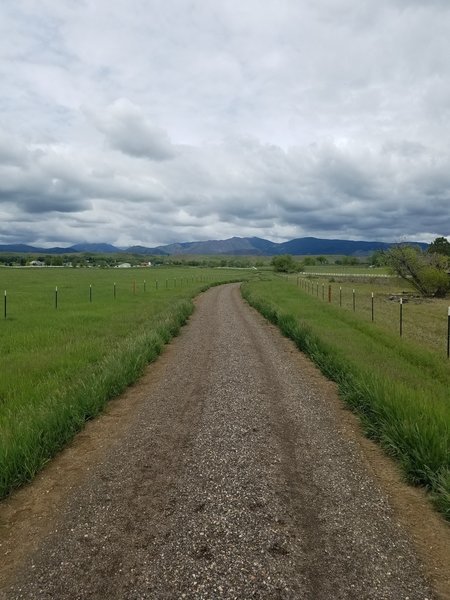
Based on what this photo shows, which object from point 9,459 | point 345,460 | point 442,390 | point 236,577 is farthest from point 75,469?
point 442,390

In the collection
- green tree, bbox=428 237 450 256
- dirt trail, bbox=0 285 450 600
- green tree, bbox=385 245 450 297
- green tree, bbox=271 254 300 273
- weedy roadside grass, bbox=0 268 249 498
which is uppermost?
green tree, bbox=428 237 450 256

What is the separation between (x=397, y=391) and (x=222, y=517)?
4.62m

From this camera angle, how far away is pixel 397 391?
7637mm

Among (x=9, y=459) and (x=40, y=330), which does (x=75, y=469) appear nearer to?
(x=9, y=459)

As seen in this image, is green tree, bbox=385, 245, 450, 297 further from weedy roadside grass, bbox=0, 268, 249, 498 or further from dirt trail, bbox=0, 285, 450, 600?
dirt trail, bbox=0, 285, 450, 600

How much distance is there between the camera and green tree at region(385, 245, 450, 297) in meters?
48.0

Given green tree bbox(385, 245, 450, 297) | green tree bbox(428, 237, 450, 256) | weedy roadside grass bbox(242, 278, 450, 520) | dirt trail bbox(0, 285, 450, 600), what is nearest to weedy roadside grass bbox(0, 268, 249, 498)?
dirt trail bbox(0, 285, 450, 600)

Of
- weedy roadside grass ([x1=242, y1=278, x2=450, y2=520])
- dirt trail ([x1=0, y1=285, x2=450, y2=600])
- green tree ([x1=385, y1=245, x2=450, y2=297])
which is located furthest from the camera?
green tree ([x1=385, y1=245, x2=450, y2=297])

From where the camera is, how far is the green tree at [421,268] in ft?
157

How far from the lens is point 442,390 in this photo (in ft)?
28.8

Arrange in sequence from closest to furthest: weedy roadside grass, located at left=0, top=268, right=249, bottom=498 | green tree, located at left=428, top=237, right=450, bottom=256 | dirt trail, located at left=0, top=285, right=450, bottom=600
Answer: dirt trail, located at left=0, top=285, right=450, bottom=600, weedy roadside grass, located at left=0, top=268, right=249, bottom=498, green tree, located at left=428, top=237, right=450, bottom=256

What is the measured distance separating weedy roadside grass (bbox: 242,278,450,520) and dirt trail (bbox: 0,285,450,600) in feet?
1.19

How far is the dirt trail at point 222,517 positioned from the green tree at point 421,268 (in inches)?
1823

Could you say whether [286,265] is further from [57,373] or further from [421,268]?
[57,373]
